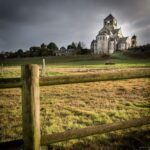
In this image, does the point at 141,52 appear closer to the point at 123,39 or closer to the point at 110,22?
the point at 123,39

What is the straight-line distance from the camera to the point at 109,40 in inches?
4190

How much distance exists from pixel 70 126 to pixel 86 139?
74 centimetres

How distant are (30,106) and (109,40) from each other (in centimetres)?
10772

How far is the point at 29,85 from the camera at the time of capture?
2.32m

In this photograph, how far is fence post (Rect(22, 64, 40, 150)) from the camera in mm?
2312

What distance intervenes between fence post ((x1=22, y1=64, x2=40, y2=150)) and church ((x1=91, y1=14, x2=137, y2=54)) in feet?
331

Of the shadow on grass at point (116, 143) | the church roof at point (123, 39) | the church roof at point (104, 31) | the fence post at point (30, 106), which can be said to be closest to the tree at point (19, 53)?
the church roof at point (104, 31)

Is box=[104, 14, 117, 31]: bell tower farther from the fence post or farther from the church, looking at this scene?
the fence post

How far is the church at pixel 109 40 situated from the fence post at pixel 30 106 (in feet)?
331

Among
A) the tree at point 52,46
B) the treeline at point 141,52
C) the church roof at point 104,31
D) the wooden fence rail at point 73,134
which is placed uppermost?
the church roof at point 104,31

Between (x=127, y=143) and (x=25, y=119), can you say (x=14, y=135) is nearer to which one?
(x=25, y=119)

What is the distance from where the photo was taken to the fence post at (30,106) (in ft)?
7.59

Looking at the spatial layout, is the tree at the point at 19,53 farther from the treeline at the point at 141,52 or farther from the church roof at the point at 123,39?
the treeline at the point at 141,52

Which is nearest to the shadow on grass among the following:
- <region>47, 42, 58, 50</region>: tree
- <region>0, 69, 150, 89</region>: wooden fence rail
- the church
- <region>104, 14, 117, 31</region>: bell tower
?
<region>0, 69, 150, 89</region>: wooden fence rail
